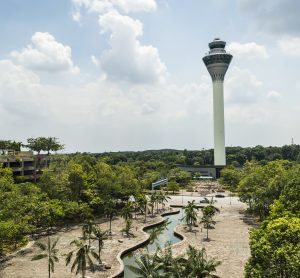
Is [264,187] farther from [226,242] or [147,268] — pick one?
[147,268]

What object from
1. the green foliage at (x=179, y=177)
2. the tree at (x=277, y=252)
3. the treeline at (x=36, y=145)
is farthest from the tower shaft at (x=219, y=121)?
the tree at (x=277, y=252)

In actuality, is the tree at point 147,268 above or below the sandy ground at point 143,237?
above

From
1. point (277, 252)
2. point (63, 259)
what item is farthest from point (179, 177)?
point (277, 252)

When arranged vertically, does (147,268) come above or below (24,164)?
below

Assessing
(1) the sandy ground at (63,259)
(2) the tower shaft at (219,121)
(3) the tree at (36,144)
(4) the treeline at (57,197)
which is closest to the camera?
(1) the sandy ground at (63,259)

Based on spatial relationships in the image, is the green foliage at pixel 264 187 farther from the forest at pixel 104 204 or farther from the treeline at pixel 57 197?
the treeline at pixel 57 197

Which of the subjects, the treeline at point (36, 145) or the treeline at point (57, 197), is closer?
the treeline at point (57, 197)

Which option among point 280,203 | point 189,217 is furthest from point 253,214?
point 280,203
